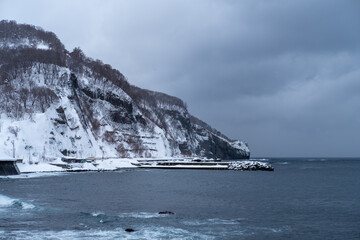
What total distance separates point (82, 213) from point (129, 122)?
145198 mm

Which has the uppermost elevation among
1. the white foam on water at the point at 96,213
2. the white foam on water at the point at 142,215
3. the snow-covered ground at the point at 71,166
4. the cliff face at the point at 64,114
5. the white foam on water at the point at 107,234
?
the cliff face at the point at 64,114

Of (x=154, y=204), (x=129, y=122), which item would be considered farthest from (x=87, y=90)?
(x=154, y=204)

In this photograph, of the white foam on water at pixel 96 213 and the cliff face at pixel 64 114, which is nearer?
the white foam on water at pixel 96 213

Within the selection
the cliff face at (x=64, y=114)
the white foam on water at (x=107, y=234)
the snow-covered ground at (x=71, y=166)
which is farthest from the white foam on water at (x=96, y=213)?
the snow-covered ground at (x=71, y=166)

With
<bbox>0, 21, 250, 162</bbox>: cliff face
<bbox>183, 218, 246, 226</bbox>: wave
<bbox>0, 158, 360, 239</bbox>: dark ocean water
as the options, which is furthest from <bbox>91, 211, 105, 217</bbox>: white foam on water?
<bbox>0, 21, 250, 162</bbox>: cliff face

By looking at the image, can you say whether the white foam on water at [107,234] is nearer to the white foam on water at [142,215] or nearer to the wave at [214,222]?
the wave at [214,222]

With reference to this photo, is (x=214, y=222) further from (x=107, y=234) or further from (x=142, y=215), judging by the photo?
(x=107, y=234)

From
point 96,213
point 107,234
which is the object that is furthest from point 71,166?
point 107,234

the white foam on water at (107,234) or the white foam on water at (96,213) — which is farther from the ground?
the white foam on water at (96,213)

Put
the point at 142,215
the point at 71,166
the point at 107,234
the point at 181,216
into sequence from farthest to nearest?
the point at 71,166, the point at 142,215, the point at 181,216, the point at 107,234

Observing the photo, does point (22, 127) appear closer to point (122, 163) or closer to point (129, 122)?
point (122, 163)

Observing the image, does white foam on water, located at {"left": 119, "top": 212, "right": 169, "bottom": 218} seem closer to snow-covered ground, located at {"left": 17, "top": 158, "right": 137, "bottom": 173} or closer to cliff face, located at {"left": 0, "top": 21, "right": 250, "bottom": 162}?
cliff face, located at {"left": 0, "top": 21, "right": 250, "bottom": 162}

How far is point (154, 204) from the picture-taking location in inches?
1657

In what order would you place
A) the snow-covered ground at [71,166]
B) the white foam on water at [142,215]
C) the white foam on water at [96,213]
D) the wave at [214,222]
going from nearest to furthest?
1. the wave at [214,222]
2. the white foam on water at [142,215]
3. the white foam on water at [96,213]
4. the snow-covered ground at [71,166]
